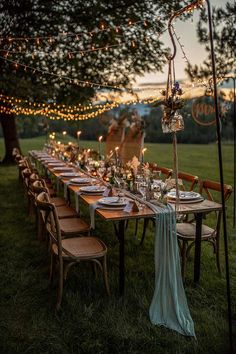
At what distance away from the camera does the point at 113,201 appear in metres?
3.64

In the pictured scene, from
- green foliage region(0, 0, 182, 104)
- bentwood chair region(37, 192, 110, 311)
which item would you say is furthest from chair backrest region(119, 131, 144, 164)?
bentwood chair region(37, 192, 110, 311)

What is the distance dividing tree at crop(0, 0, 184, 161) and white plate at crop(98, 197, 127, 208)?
8583 mm

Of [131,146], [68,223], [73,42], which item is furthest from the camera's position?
[73,42]

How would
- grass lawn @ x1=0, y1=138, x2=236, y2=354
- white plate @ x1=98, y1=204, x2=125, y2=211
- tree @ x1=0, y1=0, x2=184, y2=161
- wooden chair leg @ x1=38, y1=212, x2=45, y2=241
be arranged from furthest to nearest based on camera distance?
tree @ x1=0, y1=0, x2=184, y2=161 → wooden chair leg @ x1=38, y1=212, x2=45, y2=241 → white plate @ x1=98, y1=204, x2=125, y2=211 → grass lawn @ x1=0, y1=138, x2=236, y2=354

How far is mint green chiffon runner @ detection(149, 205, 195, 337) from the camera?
121 inches

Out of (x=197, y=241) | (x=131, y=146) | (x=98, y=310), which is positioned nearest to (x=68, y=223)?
(x=98, y=310)

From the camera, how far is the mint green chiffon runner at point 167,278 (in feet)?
10.1

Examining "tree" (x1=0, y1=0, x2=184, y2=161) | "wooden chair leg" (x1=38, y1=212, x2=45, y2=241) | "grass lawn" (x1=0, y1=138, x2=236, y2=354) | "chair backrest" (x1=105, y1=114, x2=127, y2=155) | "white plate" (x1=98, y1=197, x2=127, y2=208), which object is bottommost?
"grass lawn" (x1=0, y1=138, x2=236, y2=354)

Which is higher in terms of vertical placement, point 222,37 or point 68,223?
point 222,37

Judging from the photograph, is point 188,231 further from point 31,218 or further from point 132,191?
point 31,218

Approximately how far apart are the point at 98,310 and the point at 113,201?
39.0 inches

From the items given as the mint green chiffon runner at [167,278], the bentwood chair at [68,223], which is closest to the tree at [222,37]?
the bentwood chair at [68,223]

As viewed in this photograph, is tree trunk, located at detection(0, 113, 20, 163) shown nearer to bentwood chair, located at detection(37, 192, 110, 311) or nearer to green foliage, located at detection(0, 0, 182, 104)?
green foliage, located at detection(0, 0, 182, 104)

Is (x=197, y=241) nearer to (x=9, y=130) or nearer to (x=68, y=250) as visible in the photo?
(x=68, y=250)
